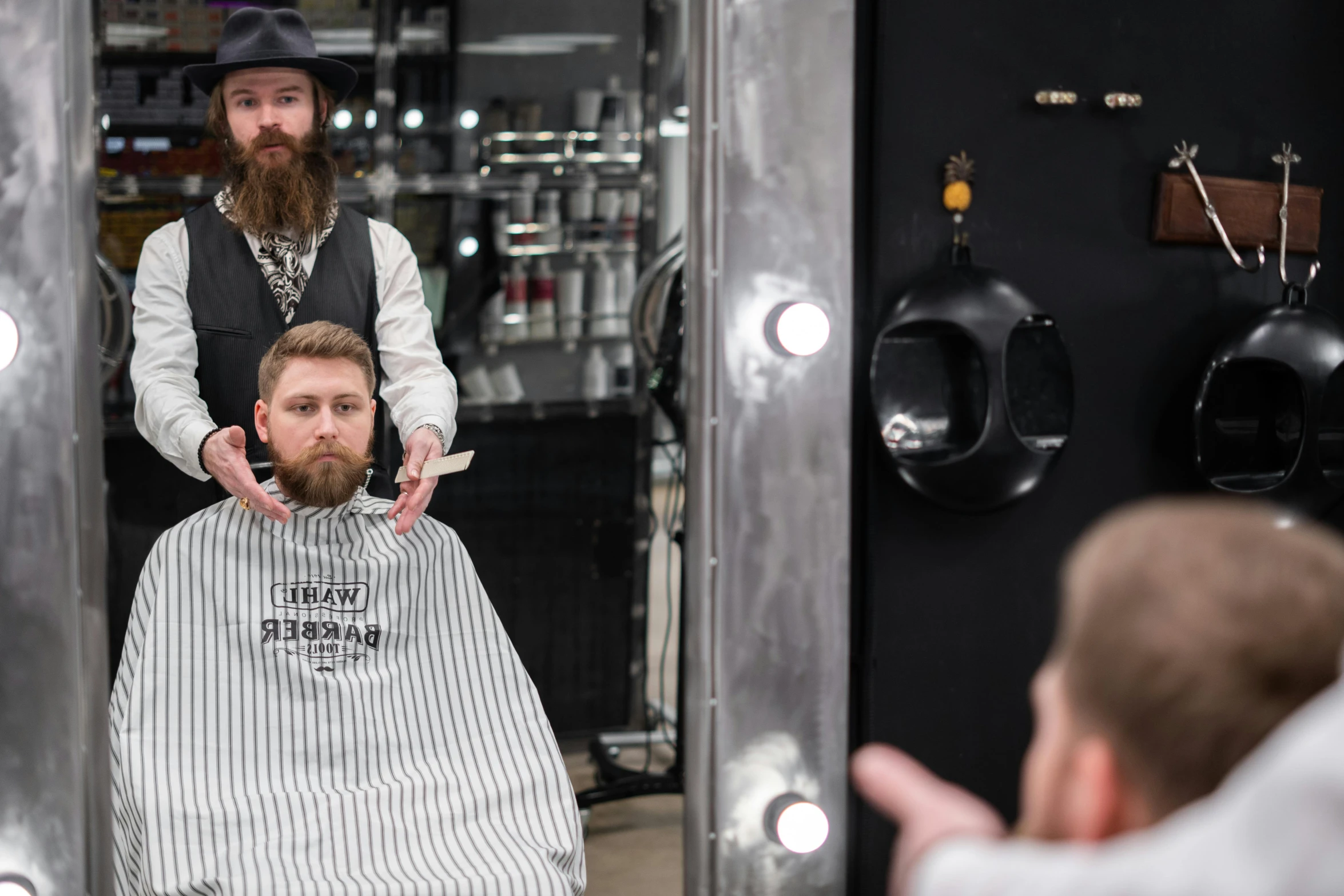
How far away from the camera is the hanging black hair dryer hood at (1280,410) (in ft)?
7.02

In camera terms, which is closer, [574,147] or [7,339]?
[7,339]

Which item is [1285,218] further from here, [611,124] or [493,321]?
[493,321]

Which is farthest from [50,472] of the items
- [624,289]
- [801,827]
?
[624,289]

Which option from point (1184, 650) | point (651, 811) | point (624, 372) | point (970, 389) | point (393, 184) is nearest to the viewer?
point (1184, 650)

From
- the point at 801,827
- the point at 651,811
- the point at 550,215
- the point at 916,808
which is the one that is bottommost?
the point at 651,811

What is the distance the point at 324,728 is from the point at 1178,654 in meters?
1.38

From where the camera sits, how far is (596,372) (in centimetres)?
326

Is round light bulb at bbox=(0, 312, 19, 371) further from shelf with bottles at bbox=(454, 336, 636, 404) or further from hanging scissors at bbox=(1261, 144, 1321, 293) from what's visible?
hanging scissors at bbox=(1261, 144, 1321, 293)

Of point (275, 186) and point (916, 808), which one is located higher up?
point (275, 186)

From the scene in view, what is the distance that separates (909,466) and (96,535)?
128 cm

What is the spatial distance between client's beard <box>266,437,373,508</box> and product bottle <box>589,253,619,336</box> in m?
1.44

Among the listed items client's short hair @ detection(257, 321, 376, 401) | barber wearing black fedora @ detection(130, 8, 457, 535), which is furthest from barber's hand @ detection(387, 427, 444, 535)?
client's short hair @ detection(257, 321, 376, 401)

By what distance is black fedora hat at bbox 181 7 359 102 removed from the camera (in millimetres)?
1876

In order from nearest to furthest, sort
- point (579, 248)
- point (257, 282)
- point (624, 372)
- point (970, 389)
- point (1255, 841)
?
point (1255, 841) → point (257, 282) → point (970, 389) → point (624, 372) → point (579, 248)
